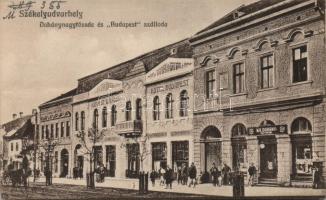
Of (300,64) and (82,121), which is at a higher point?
(300,64)

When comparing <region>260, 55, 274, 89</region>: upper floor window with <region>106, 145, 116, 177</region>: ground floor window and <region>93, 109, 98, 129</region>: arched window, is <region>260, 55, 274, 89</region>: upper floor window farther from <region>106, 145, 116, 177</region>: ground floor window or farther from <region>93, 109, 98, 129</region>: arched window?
<region>93, 109, 98, 129</region>: arched window

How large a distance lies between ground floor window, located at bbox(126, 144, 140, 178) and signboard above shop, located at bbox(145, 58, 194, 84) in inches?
65.1

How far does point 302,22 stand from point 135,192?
5158 mm

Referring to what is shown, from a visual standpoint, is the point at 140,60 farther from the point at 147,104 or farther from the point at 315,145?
the point at 315,145

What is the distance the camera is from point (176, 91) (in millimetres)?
13219

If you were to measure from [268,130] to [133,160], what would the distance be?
3.44 meters

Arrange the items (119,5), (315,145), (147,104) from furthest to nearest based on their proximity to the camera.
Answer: (147,104) < (119,5) < (315,145)

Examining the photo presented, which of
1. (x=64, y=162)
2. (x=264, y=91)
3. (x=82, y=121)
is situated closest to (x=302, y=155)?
(x=264, y=91)

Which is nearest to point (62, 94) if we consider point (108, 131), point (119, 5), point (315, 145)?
point (108, 131)

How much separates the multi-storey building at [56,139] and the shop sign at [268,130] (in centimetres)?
459

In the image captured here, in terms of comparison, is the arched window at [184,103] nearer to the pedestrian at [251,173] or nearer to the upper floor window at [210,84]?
the upper floor window at [210,84]

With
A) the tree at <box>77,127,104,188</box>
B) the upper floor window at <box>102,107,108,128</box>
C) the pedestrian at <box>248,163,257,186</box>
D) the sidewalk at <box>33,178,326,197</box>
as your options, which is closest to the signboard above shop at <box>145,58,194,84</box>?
the upper floor window at <box>102,107,108,128</box>

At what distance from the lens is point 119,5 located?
40.1ft

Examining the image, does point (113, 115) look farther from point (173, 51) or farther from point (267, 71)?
point (267, 71)
